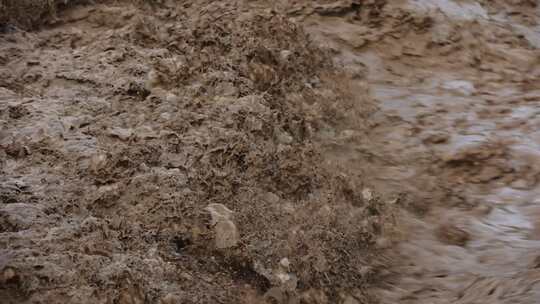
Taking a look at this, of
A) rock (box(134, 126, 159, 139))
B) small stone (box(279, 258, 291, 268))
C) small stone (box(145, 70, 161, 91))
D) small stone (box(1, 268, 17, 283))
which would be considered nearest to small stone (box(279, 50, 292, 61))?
small stone (box(145, 70, 161, 91))

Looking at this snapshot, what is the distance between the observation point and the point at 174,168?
2846mm

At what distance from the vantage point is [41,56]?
11.6 feet

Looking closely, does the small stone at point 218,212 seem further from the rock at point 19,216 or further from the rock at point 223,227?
the rock at point 19,216

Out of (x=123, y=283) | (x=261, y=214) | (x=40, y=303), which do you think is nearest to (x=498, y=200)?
(x=261, y=214)

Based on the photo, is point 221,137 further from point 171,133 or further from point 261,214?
point 261,214

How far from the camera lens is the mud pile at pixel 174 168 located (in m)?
2.33

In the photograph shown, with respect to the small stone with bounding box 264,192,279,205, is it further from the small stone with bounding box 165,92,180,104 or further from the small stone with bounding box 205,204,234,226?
the small stone with bounding box 165,92,180,104

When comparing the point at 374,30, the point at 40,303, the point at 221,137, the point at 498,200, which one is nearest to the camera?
the point at 40,303

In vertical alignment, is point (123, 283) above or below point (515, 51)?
above

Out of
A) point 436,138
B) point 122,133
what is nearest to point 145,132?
point 122,133

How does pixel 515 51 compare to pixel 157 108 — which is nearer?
pixel 157 108

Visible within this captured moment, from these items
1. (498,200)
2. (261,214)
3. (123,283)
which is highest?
(123,283)

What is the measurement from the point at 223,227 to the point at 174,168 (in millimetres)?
370

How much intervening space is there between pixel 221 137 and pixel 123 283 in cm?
104
